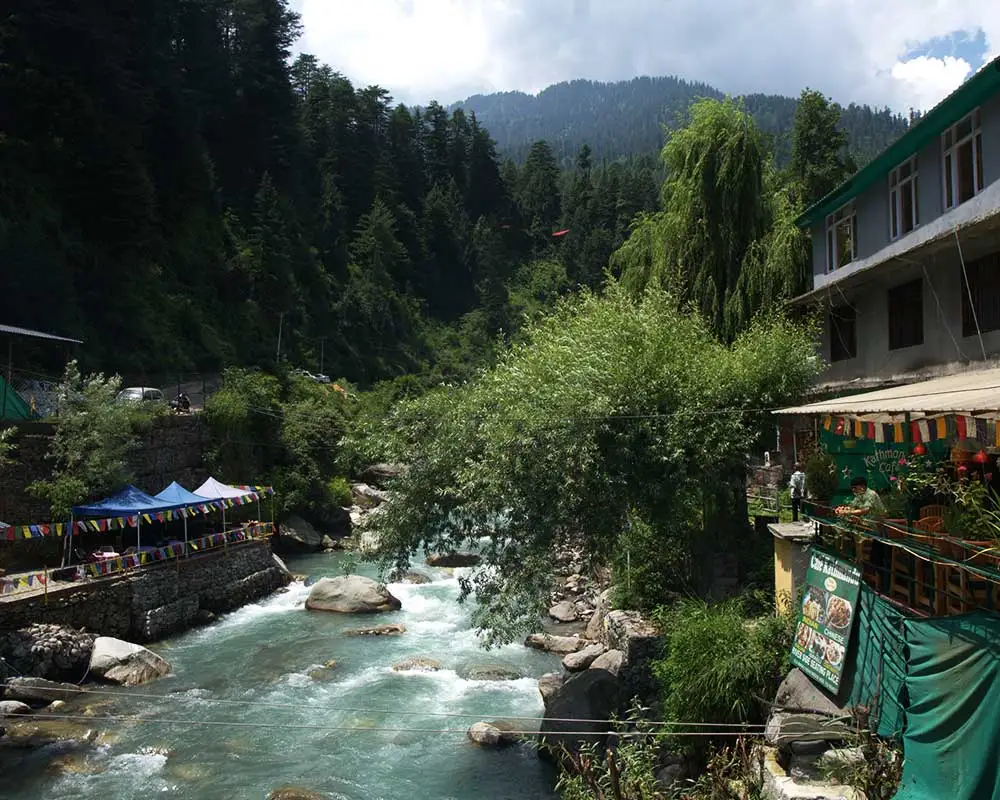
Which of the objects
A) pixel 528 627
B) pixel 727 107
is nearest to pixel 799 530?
pixel 528 627

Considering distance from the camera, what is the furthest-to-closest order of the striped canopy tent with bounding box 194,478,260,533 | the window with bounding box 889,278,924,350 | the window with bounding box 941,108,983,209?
1. the striped canopy tent with bounding box 194,478,260,533
2. the window with bounding box 889,278,924,350
3. the window with bounding box 941,108,983,209

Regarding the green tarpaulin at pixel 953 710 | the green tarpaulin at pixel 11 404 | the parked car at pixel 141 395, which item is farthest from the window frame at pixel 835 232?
the green tarpaulin at pixel 11 404

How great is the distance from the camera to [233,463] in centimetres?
3416

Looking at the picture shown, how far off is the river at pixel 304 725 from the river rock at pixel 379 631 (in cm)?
33

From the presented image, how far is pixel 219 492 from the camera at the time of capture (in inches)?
1075

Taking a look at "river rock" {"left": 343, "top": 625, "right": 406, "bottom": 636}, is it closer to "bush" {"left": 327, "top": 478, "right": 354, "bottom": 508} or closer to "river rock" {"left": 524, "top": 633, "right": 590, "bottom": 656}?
"river rock" {"left": 524, "top": 633, "right": 590, "bottom": 656}

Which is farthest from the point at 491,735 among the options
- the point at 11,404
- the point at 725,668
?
the point at 11,404

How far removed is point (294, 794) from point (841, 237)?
17.5 metres

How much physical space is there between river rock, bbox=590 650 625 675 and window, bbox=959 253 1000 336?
9.13 metres

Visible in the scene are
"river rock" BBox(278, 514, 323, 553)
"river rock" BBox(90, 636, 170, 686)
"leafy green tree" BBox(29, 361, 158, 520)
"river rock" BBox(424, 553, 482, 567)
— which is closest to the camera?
"river rock" BBox(90, 636, 170, 686)

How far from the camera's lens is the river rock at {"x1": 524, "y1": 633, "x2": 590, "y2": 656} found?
1988cm

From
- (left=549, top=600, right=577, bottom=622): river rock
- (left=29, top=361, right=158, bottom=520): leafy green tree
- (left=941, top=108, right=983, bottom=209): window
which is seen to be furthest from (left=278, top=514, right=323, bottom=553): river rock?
(left=941, top=108, right=983, bottom=209): window

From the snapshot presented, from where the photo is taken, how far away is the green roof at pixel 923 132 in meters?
12.7

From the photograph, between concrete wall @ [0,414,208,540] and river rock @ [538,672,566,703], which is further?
concrete wall @ [0,414,208,540]
